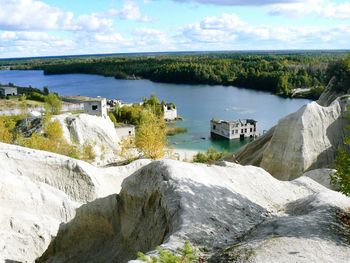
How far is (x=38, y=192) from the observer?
62.7 ft

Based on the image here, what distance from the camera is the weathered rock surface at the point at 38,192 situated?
16469mm

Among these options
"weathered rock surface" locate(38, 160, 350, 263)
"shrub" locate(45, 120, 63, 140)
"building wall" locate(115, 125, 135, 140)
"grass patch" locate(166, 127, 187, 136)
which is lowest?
"grass patch" locate(166, 127, 187, 136)

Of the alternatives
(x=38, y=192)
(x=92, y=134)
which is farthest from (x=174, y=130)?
(x=38, y=192)

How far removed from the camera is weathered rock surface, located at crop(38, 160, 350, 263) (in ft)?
34.4

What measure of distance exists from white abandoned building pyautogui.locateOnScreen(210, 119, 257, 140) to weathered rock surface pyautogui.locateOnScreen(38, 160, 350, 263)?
1951 inches

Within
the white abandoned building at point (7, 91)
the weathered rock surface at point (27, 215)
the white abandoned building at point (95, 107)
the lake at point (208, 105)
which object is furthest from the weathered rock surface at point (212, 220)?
the white abandoned building at point (7, 91)

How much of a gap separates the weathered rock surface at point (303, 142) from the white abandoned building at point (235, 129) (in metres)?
33.8

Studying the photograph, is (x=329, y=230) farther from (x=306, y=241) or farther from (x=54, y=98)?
(x=54, y=98)

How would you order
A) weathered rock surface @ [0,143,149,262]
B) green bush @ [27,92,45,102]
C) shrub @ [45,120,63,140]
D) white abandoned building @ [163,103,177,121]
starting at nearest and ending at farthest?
weathered rock surface @ [0,143,149,262] → shrub @ [45,120,63,140] → green bush @ [27,92,45,102] → white abandoned building @ [163,103,177,121]

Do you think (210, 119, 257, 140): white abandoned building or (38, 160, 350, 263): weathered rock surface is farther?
(210, 119, 257, 140): white abandoned building

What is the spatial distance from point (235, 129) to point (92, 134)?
31913mm

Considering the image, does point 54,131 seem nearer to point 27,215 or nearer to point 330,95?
point 27,215

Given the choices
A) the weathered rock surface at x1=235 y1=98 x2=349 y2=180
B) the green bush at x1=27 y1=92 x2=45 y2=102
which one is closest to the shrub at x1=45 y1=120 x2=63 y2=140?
the weathered rock surface at x1=235 y1=98 x2=349 y2=180

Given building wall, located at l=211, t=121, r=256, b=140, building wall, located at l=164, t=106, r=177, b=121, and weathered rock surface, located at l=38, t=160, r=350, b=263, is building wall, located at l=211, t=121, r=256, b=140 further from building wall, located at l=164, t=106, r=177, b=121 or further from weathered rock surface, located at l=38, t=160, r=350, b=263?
weathered rock surface, located at l=38, t=160, r=350, b=263
